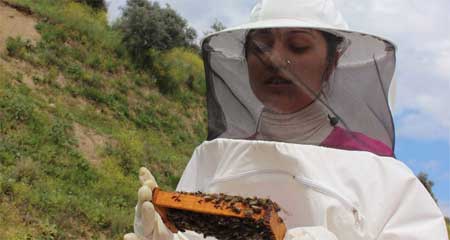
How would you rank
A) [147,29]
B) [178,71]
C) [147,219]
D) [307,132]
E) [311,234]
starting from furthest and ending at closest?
[178,71], [147,29], [307,132], [147,219], [311,234]

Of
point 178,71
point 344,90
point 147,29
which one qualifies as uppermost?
point 147,29

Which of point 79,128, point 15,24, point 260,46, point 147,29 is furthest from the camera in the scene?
point 147,29

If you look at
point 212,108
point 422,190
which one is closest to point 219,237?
point 422,190

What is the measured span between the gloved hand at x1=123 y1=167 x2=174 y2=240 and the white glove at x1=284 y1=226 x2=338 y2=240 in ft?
1.43

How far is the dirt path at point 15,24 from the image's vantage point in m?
16.1

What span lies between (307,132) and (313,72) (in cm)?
22

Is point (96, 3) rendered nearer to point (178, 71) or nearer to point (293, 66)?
point (178, 71)

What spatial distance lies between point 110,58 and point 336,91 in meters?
16.4

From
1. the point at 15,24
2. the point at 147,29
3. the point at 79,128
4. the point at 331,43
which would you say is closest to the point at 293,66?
the point at 331,43

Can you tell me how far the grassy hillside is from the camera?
9.20 metres

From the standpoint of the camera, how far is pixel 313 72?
2209 millimetres

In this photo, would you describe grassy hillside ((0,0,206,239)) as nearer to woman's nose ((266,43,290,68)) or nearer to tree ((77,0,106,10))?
tree ((77,0,106,10))

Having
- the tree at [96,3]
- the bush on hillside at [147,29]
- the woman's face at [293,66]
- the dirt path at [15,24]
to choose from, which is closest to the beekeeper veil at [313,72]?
the woman's face at [293,66]

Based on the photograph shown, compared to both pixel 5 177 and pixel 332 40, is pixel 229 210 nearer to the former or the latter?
pixel 332 40
